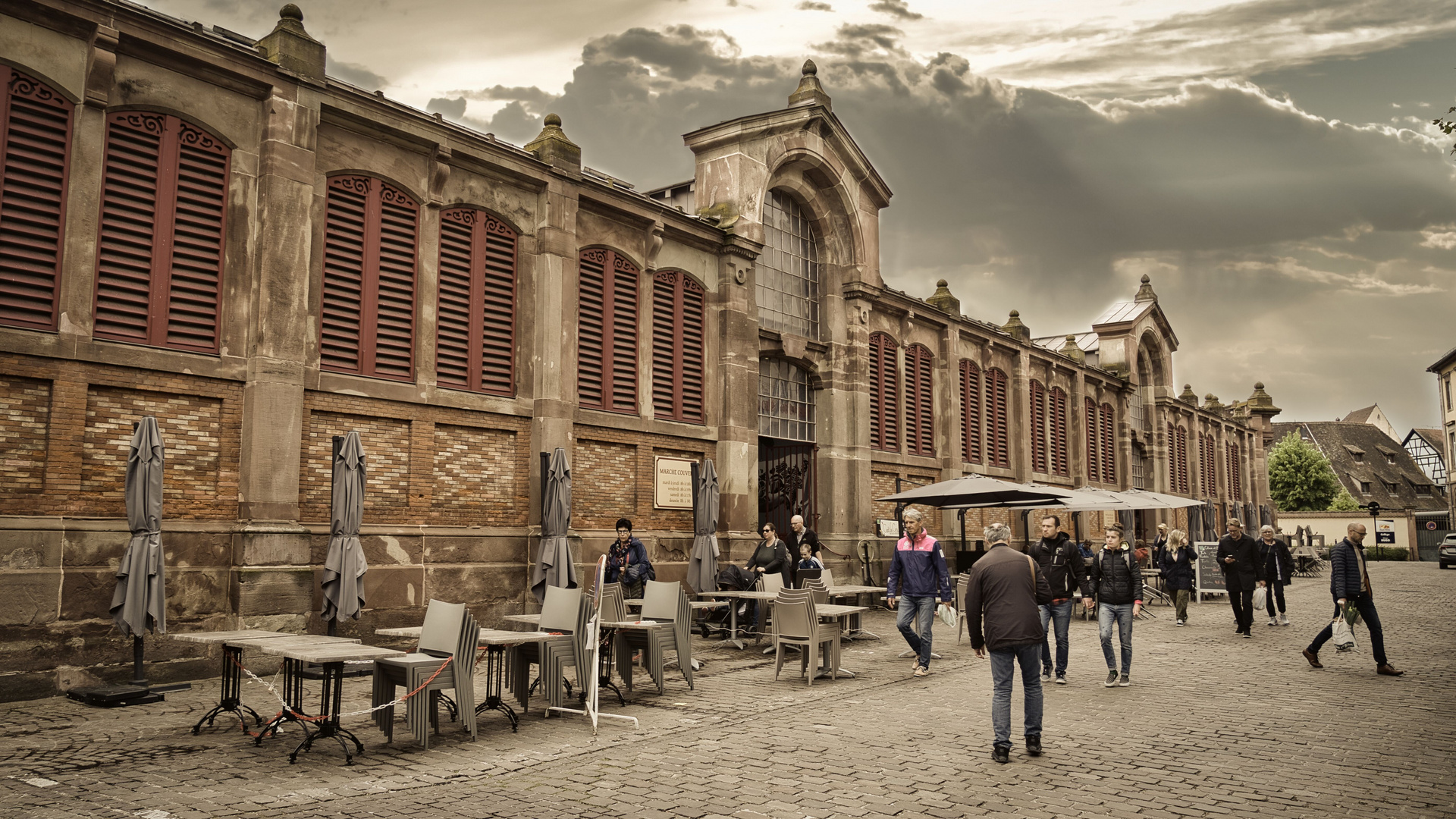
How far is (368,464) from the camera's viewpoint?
13938mm

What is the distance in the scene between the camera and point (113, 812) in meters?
6.03

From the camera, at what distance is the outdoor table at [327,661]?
759 centimetres

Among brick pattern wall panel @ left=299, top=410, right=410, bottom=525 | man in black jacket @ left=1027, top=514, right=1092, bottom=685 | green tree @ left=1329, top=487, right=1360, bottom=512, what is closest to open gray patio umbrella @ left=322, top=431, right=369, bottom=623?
brick pattern wall panel @ left=299, top=410, right=410, bottom=525

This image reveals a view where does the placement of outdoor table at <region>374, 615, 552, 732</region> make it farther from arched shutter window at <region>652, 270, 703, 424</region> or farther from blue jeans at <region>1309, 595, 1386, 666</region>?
blue jeans at <region>1309, 595, 1386, 666</region>

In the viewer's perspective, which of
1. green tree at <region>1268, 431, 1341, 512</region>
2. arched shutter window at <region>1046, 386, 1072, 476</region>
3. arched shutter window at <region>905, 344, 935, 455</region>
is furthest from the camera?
green tree at <region>1268, 431, 1341, 512</region>

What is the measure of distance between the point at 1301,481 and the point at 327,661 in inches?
2839

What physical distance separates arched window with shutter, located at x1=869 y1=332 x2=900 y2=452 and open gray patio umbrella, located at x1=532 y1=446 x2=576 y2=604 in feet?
35.0

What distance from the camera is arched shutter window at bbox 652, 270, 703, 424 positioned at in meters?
18.9

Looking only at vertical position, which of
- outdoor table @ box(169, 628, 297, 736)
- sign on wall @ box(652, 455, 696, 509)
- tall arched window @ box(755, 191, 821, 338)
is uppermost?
tall arched window @ box(755, 191, 821, 338)

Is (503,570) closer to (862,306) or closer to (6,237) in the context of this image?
(6,237)

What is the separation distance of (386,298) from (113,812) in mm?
9561

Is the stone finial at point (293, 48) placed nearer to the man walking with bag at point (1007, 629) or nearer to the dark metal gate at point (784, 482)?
the man walking with bag at point (1007, 629)

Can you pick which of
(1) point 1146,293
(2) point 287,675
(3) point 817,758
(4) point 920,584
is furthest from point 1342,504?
(2) point 287,675

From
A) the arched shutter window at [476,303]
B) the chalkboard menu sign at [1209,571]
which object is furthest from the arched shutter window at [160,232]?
the chalkboard menu sign at [1209,571]
